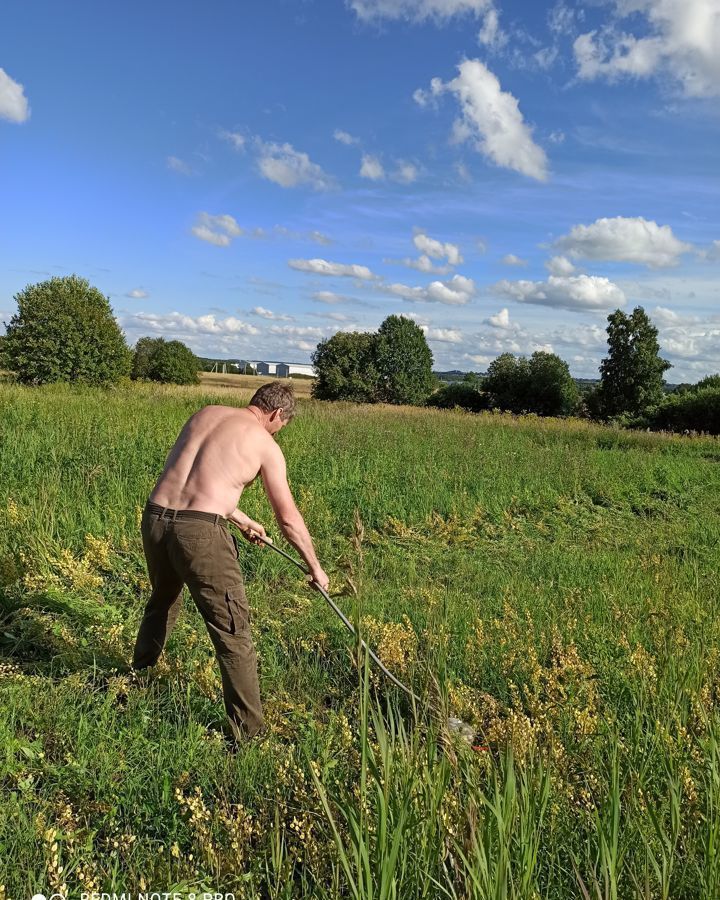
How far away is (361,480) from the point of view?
9.03m

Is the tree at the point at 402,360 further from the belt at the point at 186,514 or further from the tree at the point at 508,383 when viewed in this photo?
the belt at the point at 186,514

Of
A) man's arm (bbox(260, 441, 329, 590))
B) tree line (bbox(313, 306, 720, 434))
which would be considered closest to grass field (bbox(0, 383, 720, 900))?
man's arm (bbox(260, 441, 329, 590))

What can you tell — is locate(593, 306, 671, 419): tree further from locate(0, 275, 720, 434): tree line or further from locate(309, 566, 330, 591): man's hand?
locate(309, 566, 330, 591): man's hand

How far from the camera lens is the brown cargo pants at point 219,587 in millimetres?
3186

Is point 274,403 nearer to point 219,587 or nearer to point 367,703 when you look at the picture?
point 219,587

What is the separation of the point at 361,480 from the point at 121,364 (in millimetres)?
18133

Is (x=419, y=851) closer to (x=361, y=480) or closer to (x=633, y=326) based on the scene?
(x=361, y=480)

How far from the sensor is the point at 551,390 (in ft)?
144

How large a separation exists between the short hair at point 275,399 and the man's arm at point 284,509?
0.98ft

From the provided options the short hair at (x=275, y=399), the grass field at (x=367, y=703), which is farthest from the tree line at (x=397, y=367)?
the short hair at (x=275, y=399)

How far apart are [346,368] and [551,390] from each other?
53.0 ft

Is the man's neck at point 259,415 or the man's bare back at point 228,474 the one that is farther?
the man's neck at point 259,415

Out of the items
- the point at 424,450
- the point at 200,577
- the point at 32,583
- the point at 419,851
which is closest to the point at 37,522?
the point at 32,583

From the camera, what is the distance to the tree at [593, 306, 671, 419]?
3581 centimetres
